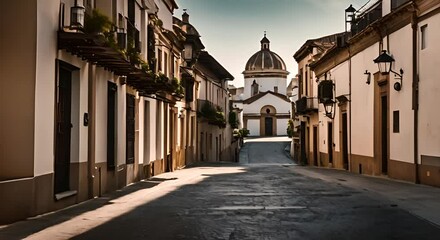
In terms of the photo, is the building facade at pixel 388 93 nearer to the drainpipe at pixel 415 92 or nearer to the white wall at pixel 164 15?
the drainpipe at pixel 415 92

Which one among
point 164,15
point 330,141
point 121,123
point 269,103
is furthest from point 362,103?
point 269,103

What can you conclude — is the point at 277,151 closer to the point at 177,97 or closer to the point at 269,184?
the point at 177,97

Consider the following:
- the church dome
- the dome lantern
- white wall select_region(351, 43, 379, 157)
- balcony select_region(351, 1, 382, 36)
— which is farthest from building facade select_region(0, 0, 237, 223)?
the dome lantern

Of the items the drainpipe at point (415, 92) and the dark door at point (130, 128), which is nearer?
the drainpipe at point (415, 92)

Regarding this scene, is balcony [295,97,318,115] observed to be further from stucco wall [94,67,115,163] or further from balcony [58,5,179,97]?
stucco wall [94,67,115,163]

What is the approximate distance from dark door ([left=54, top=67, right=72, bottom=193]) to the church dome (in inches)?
3539

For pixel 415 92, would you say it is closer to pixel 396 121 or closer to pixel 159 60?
pixel 396 121

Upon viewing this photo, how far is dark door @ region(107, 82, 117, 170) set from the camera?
51.7ft

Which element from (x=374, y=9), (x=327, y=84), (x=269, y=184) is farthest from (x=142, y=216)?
(x=327, y=84)

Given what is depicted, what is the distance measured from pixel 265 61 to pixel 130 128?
84.2m

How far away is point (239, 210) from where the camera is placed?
1163 cm

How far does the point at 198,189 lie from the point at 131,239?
808cm

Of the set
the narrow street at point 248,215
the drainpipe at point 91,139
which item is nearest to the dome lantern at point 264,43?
the narrow street at point 248,215

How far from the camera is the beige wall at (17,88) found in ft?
32.4
